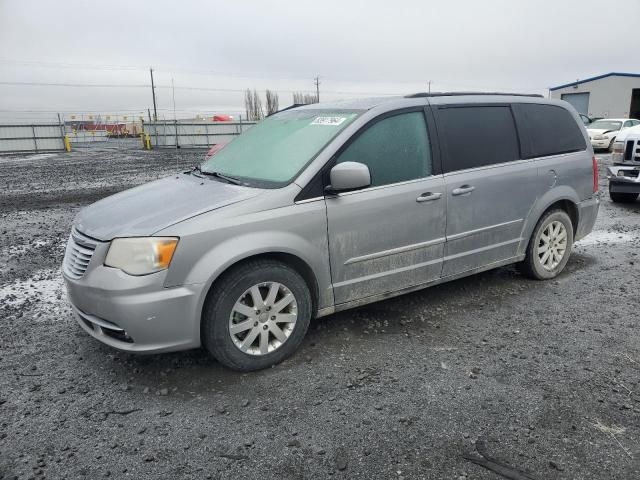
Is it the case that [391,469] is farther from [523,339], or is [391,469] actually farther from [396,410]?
[523,339]

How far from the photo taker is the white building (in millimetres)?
40406

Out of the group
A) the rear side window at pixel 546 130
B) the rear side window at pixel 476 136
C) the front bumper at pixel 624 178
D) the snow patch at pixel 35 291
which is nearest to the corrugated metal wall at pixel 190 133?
the front bumper at pixel 624 178

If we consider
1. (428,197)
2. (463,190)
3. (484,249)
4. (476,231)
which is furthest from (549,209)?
(428,197)

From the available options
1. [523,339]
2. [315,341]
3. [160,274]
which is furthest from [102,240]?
[523,339]

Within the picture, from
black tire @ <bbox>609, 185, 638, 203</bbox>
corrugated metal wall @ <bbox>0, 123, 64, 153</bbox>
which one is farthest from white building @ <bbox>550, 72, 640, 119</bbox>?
corrugated metal wall @ <bbox>0, 123, 64, 153</bbox>

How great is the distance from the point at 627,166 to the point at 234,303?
327 inches

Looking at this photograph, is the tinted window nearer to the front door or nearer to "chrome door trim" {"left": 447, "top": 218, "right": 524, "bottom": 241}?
the front door

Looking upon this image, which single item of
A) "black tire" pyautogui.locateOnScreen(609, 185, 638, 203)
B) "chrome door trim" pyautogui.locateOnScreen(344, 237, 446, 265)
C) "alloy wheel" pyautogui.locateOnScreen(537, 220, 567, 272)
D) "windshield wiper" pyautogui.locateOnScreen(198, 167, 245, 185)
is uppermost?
"windshield wiper" pyautogui.locateOnScreen(198, 167, 245, 185)

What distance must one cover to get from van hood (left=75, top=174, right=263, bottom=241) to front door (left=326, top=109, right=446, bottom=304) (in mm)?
725

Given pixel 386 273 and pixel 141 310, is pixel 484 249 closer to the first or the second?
pixel 386 273

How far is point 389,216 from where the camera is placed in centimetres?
370

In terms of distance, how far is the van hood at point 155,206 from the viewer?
312 centimetres

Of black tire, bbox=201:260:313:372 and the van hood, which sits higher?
the van hood

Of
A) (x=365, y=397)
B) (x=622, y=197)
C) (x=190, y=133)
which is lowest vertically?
(x=365, y=397)
